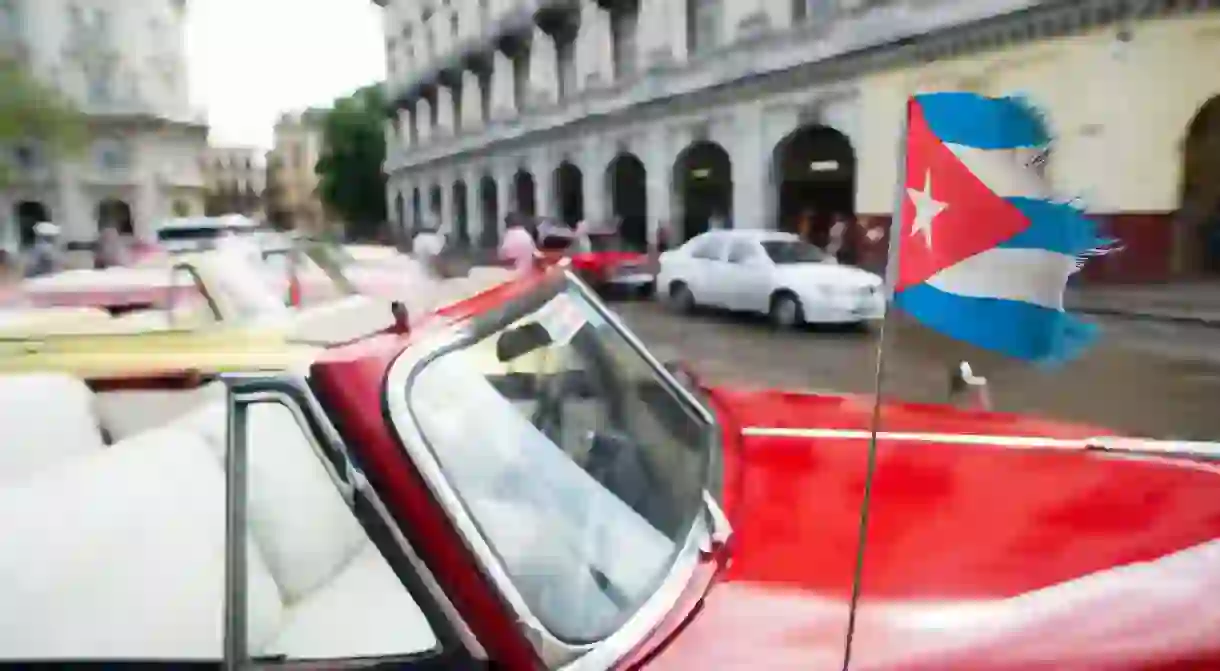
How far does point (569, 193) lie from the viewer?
28.2m

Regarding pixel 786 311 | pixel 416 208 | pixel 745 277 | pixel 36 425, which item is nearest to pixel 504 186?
pixel 416 208

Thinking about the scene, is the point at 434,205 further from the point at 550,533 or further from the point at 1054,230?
the point at 550,533

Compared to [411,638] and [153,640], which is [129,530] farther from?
[411,638]

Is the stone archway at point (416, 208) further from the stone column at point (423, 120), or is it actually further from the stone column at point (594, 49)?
the stone column at point (594, 49)

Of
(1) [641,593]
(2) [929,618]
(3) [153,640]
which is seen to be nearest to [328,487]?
(3) [153,640]

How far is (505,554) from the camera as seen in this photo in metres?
1.41

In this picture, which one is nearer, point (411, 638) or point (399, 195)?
point (411, 638)

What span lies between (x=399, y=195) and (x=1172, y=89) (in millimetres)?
39609

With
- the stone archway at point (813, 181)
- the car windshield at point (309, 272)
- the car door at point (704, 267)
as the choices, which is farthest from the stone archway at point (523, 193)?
the car windshield at point (309, 272)

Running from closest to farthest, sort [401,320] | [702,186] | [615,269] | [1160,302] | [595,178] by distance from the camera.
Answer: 1. [401,320]
2. [1160,302]
3. [615,269]
4. [702,186]
5. [595,178]

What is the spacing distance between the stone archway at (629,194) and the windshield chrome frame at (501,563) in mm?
21935

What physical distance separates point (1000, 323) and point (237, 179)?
92.8 meters

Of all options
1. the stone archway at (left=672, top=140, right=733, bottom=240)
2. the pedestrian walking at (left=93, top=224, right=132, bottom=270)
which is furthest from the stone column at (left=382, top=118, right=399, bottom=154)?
the pedestrian walking at (left=93, top=224, right=132, bottom=270)

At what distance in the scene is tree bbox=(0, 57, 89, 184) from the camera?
25172 millimetres
